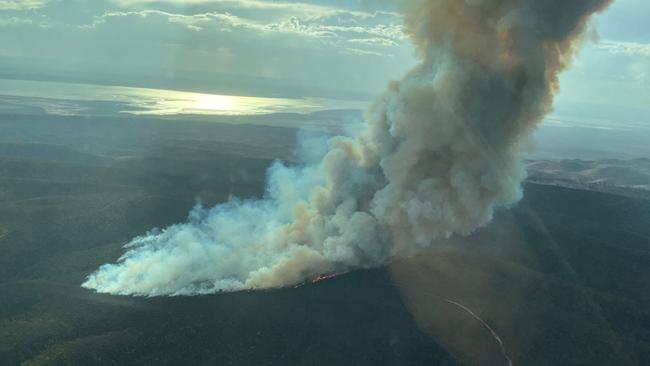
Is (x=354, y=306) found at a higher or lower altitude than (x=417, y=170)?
lower

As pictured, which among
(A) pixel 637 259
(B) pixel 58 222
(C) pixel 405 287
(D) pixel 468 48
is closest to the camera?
(D) pixel 468 48

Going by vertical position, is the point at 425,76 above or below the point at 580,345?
above

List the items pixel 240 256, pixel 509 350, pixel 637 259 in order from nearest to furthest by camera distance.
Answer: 1. pixel 509 350
2. pixel 240 256
3. pixel 637 259

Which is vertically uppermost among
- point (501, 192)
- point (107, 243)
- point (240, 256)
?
point (501, 192)

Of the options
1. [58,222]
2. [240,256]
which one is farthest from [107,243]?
[240,256]

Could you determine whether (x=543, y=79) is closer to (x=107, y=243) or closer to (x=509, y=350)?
(x=509, y=350)

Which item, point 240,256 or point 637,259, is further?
A: point 637,259

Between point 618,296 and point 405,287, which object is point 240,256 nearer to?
point 405,287
